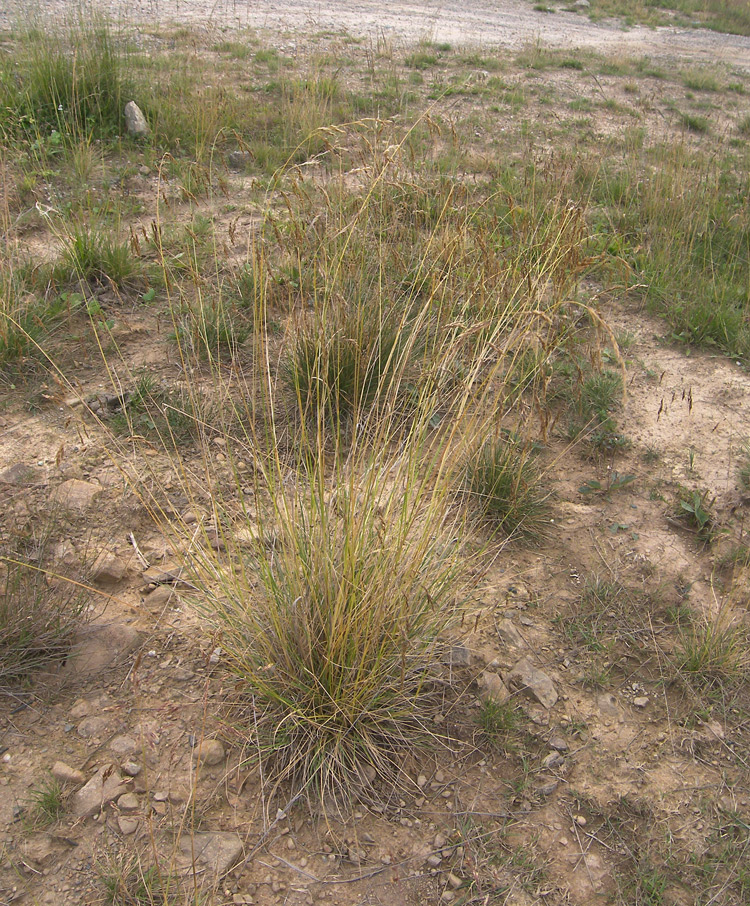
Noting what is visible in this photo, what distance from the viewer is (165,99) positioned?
204 inches

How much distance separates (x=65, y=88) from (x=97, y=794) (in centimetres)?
462

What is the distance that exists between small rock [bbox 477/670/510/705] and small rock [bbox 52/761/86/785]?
3.85ft

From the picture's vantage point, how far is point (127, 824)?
6.15ft

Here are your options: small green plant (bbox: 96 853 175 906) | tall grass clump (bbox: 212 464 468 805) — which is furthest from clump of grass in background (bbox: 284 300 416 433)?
small green plant (bbox: 96 853 175 906)

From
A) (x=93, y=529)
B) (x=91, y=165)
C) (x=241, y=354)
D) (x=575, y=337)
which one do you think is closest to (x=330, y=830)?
(x=93, y=529)

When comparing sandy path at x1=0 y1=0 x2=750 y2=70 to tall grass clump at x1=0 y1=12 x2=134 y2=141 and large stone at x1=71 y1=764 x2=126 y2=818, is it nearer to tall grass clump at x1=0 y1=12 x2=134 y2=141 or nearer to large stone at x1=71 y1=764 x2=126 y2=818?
tall grass clump at x1=0 y1=12 x2=134 y2=141

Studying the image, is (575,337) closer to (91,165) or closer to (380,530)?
(380,530)

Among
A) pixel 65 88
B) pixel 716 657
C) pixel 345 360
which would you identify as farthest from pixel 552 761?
pixel 65 88

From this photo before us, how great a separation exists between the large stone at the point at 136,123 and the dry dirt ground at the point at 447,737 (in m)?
2.50

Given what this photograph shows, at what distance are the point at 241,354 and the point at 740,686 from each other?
8.01ft

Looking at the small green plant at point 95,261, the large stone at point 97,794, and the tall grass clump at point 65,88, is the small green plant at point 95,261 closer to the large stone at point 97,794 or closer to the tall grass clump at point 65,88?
the tall grass clump at point 65,88

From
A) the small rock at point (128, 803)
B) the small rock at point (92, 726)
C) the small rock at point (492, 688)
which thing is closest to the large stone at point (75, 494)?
the small rock at point (92, 726)

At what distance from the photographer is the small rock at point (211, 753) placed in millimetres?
2053

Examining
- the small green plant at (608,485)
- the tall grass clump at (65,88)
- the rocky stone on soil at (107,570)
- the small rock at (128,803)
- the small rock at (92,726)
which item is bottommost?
the small rock at (128,803)
